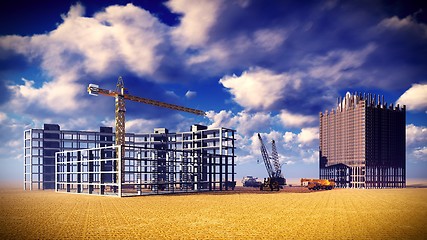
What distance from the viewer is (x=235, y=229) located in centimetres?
2875

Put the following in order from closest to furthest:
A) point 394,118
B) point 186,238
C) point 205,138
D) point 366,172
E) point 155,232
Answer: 1. point 186,238
2. point 155,232
3. point 205,138
4. point 366,172
5. point 394,118

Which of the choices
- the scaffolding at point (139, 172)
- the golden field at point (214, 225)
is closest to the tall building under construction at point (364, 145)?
the scaffolding at point (139, 172)

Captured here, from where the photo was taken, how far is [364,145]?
132 meters

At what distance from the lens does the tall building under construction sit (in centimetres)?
13300

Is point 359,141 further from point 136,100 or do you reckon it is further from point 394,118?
point 136,100

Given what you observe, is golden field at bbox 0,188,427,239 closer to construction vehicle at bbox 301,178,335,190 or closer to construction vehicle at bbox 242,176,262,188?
construction vehicle at bbox 301,178,335,190

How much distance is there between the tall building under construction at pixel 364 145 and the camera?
5236 inches

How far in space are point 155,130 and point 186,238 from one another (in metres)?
115

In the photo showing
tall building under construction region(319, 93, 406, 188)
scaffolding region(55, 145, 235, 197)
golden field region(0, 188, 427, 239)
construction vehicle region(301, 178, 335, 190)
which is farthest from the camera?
tall building under construction region(319, 93, 406, 188)

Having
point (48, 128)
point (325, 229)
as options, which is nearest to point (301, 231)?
point (325, 229)

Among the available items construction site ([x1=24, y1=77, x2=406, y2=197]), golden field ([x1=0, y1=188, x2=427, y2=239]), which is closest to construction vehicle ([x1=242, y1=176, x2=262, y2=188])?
construction site ([x1=24, y1=77, x2=406, y2=197])

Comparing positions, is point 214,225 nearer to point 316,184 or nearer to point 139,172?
point 139,172

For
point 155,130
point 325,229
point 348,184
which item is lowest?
point 348,184

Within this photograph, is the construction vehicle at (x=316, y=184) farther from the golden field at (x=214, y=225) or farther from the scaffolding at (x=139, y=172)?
the golden field at (x=214, y=225)
